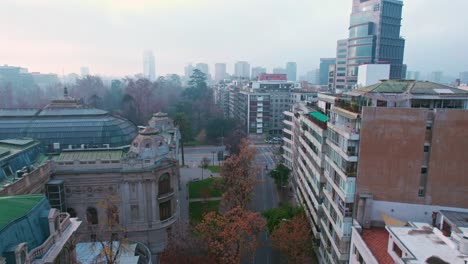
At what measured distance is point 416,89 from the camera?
28.6 metres

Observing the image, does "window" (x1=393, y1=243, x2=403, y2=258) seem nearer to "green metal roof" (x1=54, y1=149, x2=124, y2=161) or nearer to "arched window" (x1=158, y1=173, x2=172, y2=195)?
"arched window" (x1=158, y1=173, x2=172, y2=195)

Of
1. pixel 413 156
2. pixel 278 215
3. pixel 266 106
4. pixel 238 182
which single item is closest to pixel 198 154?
pixel 266 106

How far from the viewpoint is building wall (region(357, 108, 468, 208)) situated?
2536 centimetres

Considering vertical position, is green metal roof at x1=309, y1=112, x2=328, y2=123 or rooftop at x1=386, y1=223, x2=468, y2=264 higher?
green metal roof at x1=309, y1=112, x2=328, y2=123

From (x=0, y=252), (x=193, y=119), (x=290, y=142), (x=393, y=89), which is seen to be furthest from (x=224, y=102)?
(x=0, y=252)

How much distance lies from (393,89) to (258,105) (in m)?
84.9

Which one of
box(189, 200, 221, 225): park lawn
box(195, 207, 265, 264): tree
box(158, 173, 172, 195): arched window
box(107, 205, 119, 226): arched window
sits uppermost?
box(107, 205, 119, 226): arched window

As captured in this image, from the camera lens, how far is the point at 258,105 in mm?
114250

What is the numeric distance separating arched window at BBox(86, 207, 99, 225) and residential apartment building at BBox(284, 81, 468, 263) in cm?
2884

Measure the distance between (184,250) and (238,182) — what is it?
578 inches

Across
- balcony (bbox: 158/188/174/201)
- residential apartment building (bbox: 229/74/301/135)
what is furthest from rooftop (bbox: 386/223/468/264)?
residential apartment building (bbox: 229/74/301/135)

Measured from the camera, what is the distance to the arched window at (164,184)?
40781 millimetres

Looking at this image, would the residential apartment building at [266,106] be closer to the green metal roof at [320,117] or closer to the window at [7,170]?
the green metal roof at [320,117]

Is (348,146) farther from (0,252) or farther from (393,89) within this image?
(0,252)
